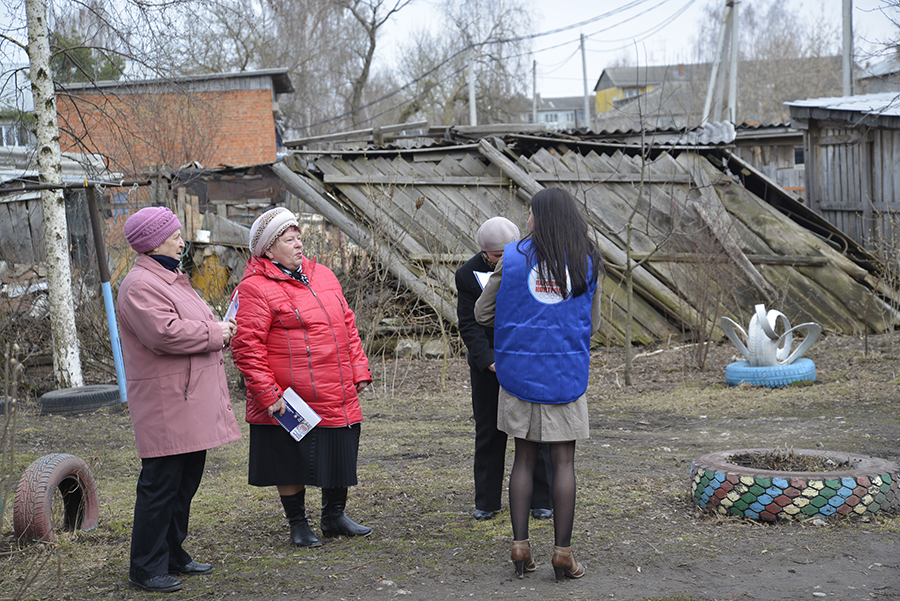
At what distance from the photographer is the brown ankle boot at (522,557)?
350 centimetres

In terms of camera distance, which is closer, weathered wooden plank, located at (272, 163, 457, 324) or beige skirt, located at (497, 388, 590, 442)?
beige skirt, located at (497, 388, 590, 442)

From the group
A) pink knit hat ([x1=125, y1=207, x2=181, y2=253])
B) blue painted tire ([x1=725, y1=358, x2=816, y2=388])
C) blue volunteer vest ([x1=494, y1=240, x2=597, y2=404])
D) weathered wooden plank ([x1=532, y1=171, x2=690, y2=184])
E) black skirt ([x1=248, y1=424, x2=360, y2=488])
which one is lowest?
blue painted tire ([x1=725, y1=358, x2=816, y2=388])

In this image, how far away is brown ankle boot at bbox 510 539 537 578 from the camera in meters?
3.50

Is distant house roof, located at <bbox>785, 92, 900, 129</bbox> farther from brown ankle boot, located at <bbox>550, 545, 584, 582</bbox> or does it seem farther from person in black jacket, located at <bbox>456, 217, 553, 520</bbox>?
brown ankle boot, located at <bbox>550, 545, 584, 582</bbox>

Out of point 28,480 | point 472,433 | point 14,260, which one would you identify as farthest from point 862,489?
point 14,260

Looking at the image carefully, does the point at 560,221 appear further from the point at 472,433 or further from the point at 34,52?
the point at 34,52

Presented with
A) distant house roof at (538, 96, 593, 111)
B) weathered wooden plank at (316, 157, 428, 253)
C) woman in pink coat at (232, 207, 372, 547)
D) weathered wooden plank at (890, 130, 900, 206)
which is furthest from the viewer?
distant house roof at (538, 96, 593, 111)

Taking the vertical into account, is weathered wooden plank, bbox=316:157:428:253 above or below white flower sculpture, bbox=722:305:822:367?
above

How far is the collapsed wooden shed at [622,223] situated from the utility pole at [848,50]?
741 cm

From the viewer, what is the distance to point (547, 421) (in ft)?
11.3

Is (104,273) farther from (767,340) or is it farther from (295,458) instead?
(767,340)

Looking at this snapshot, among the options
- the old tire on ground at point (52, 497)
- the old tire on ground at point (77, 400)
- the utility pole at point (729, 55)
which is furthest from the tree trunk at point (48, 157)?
the utility pole at point (729, 55)

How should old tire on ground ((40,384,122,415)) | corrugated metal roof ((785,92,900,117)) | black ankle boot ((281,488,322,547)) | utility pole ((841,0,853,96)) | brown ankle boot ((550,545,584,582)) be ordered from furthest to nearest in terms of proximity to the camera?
utility pole ((841,0,853,96)) < corrugated metal roof ((785,92,900,117)) < old tire on ground ((40,384,122,415)) < black ankle boot ((281,488,322,547)) < brown ankle boot ((550,545,584,582))

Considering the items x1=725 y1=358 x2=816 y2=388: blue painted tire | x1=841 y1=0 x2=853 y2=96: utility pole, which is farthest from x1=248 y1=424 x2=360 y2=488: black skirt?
x1=841 y1=0 x2=853 y2=96: utility pole
